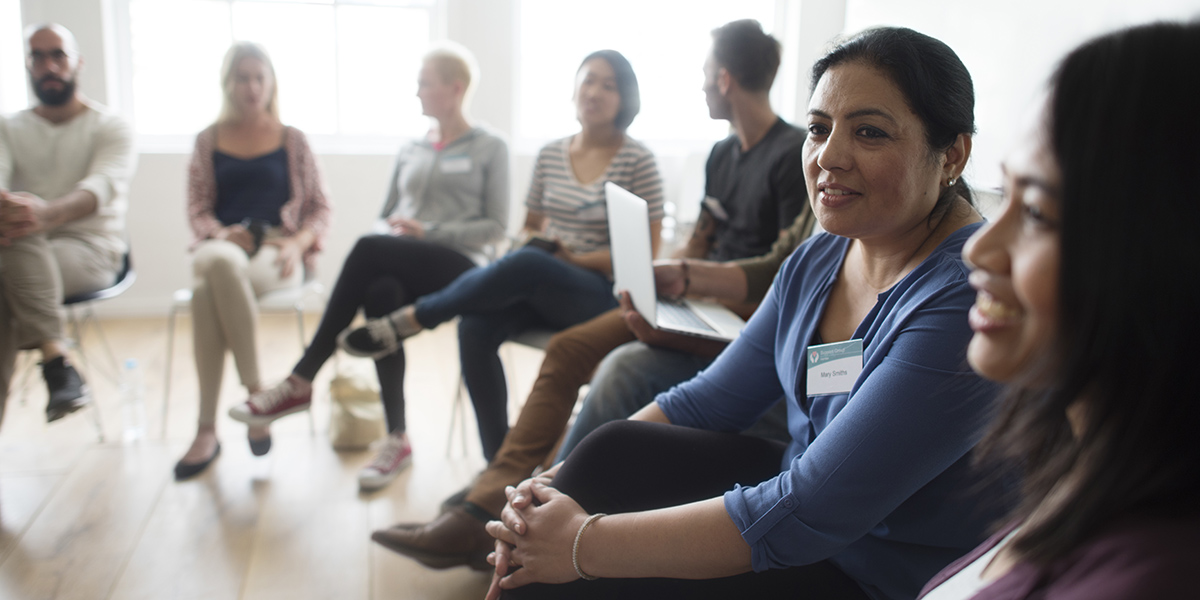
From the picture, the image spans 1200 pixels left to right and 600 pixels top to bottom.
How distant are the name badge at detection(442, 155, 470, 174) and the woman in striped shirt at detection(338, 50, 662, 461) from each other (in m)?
0.27

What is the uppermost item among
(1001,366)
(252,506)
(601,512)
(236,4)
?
(236,4)

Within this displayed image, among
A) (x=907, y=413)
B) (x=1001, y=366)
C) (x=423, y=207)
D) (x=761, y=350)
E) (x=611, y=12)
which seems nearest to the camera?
(x=1001, y=366)

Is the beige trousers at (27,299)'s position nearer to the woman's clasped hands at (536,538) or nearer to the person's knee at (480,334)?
the person's knee at (480,334)

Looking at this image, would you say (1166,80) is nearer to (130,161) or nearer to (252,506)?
(252,506)

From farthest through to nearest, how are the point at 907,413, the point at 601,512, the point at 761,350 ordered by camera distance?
the point at 761,350 → the point at 601,512 → the point at 907,413

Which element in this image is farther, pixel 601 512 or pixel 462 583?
pixel 462 583

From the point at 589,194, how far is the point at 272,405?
117 centimetres

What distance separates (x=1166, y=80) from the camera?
0.49m

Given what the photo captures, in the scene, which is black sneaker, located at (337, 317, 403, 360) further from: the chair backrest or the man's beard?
the man's beard

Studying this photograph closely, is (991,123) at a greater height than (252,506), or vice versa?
(991,123)

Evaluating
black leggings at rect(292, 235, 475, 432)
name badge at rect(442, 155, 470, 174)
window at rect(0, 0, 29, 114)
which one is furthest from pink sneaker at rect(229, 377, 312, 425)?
window at rect(0, 0, 29, 114)

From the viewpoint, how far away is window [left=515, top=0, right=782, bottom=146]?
4.71m

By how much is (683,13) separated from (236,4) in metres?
2.65

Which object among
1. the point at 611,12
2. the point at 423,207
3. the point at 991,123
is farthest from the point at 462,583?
the point at 611,12
